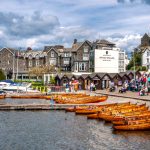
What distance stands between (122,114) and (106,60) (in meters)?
86.3

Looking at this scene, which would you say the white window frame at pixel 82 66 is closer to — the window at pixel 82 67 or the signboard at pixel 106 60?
the window at pixel 82 67

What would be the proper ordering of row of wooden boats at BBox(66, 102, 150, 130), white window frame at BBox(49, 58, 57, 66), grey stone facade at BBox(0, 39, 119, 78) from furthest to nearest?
white window frame at BBox(49, 58, 57, 66)
grey stone facade at BBox(0, 39, 119, 78)
row of wooden boats at BBox(66, 102, 150, 130)

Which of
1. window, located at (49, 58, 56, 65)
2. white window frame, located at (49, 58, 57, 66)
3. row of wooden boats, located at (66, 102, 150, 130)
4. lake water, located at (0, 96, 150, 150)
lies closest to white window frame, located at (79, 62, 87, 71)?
white window frame, located at (49, 58, 57, 66)

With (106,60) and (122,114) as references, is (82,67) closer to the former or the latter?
(106,60)

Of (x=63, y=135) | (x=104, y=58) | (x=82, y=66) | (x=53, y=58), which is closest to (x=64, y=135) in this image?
(x=63, y=135)

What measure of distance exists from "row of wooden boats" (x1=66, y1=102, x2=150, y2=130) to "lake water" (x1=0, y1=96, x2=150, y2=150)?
2.38 feet

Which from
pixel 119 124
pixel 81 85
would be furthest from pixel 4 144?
pixel 81 85

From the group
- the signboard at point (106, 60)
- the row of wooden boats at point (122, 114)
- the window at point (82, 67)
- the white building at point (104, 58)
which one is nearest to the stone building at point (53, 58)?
the window at point (82, 67)

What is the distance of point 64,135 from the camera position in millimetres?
36469

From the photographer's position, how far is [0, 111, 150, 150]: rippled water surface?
106 feet

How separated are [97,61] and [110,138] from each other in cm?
9193

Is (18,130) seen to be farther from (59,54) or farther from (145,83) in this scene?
(59,54)

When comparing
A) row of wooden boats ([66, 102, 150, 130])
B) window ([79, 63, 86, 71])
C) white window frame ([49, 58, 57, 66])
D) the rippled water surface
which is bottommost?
the rippled water surface

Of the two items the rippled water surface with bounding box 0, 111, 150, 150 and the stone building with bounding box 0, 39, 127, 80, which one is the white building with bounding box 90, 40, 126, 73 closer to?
the stone building with bounding box 0, 39, 127, 80
